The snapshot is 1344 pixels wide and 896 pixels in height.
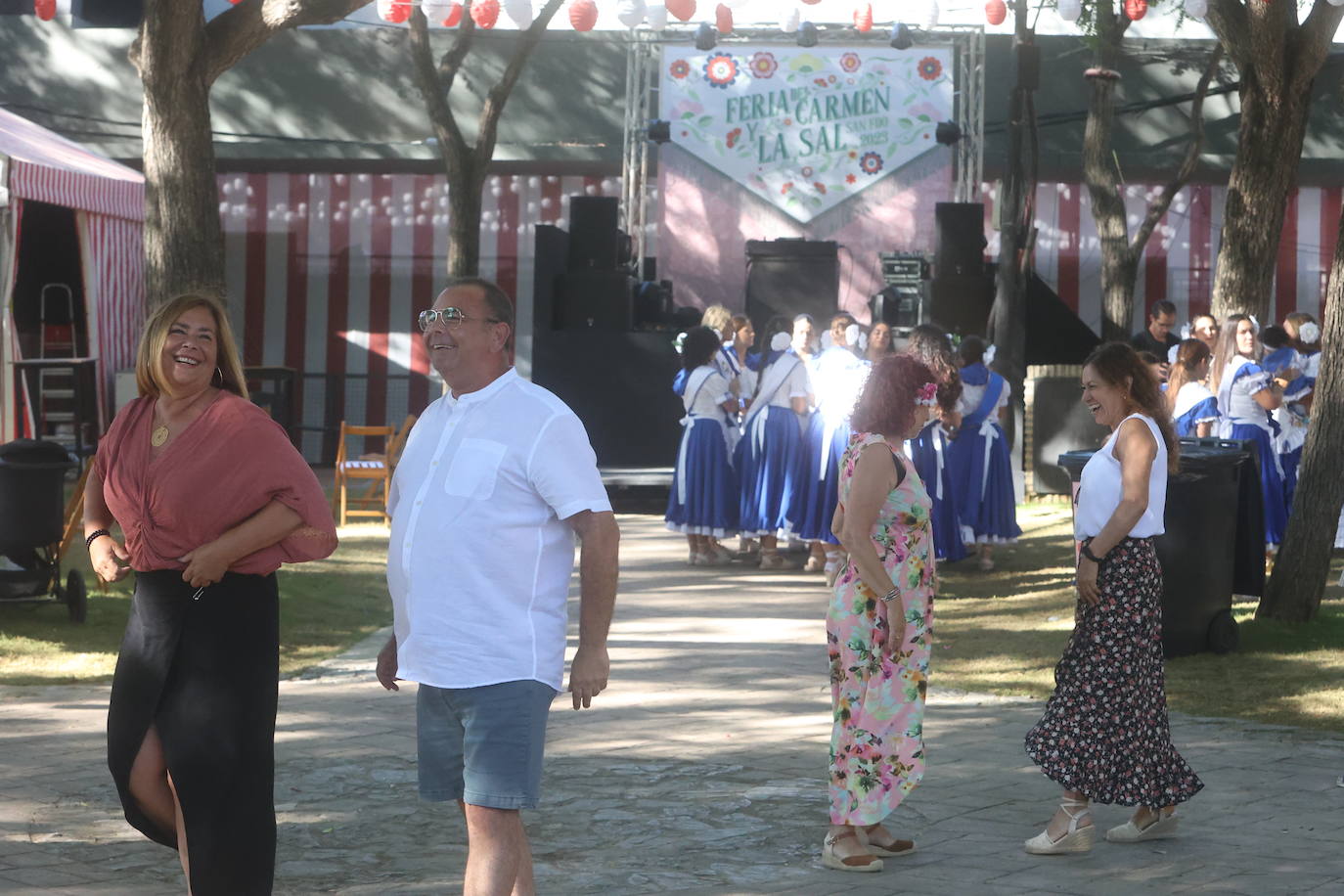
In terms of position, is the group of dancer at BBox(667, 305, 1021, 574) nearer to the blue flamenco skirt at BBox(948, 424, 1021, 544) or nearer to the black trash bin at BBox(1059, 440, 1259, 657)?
the blue flamenco skirt at BBox(948, 424, 1021, 544)

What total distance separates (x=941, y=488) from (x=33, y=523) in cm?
637

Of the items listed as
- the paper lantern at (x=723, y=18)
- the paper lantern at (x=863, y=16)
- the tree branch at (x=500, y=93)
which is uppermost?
the paper lantern at (x=723, y=18)

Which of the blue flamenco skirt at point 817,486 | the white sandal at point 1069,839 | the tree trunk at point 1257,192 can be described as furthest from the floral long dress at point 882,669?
the tree trunk at point 1257,192

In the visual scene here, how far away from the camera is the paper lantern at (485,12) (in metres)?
17.3

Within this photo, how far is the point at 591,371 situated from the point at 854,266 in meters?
4.80

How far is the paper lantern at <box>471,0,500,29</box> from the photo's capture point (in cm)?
1733

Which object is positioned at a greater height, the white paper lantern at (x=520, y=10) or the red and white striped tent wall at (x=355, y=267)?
Result: the white paper lantern at (x=520, y=10)

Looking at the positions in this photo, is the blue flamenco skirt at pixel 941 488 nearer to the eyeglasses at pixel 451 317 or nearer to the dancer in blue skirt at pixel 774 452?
the dancer in blue skirt at pixel 774 452

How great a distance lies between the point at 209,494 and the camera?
15.0ft

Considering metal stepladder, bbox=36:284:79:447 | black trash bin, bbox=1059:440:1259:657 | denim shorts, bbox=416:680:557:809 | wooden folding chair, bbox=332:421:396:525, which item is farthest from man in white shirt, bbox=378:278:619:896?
metal stepladder, bbox=36:284:79:447

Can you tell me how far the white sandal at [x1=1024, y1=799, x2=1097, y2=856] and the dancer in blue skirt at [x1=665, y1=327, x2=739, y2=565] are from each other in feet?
26.7

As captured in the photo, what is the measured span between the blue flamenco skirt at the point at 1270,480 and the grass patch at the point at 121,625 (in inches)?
242

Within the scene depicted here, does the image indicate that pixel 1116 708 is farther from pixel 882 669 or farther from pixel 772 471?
pixel 772 471

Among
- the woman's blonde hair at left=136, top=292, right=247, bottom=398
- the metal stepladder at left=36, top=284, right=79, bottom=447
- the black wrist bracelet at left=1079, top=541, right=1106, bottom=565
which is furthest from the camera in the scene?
the metal stepladder at left=36, top=284, right=79, bottom=447
